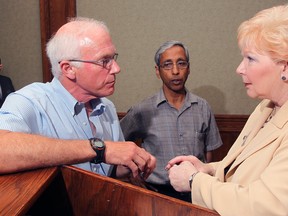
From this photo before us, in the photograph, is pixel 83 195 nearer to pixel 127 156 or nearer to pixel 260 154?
pixel 127 156

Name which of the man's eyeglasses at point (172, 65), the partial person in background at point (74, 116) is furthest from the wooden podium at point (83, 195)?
the man's eyeglasses at point (172, 65)

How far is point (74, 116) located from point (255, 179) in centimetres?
77

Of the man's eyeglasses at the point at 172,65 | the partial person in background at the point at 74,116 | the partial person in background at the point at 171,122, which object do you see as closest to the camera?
the partial person in background at the point at 74,116

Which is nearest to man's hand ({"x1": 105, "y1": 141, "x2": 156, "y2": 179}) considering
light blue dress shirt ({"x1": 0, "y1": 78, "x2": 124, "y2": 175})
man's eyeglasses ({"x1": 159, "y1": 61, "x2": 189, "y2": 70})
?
light blue dress shirt ({"x1": 0, "y1": 78, "x2": 124, "y2": 175})

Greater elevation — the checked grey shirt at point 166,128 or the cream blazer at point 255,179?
the cream blazer at point 255,179

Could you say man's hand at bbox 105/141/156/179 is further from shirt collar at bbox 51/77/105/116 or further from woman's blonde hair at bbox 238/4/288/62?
woman's blonde hair at bbox 238/4/288/62

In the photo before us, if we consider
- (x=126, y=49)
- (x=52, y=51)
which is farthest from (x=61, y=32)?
(x=126, y=49)

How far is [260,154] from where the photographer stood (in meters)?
1.06

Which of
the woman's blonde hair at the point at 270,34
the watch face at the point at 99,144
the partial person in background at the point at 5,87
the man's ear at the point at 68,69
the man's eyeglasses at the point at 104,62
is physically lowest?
the partial person in background at the point at 5,87

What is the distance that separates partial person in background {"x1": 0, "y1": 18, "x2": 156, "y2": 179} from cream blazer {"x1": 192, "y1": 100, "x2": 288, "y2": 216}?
28 centimetres

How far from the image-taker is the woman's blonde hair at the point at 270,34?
3.36 ft

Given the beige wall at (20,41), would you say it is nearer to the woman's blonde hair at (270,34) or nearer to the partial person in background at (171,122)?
the partial person in background at (171,122)

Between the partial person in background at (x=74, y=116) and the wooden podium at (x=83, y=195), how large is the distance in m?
0.08

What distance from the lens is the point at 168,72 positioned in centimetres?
228
